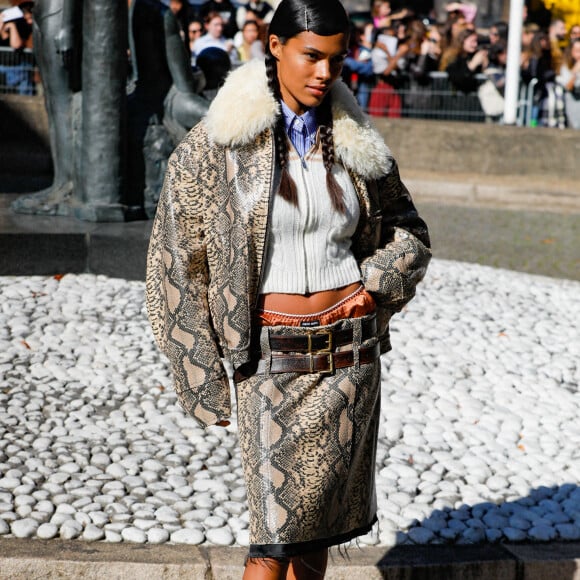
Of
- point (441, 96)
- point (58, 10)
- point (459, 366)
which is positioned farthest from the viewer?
point (441, 96)

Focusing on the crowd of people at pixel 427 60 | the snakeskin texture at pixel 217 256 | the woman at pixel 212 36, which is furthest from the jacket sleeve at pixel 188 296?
the crowd of people at pixel 427 60

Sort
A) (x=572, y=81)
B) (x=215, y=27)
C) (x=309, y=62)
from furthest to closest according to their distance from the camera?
(x=572, y=81)
(x=215, y=27)
(x=309, y=62)

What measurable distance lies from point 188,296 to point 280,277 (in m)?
0.25

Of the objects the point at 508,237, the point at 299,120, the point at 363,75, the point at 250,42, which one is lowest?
the point at 508,237

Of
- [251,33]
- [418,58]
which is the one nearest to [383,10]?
[418,58]

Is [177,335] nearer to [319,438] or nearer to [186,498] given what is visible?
[319,438]

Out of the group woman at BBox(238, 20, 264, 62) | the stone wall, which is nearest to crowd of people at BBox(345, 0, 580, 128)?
the stone wall

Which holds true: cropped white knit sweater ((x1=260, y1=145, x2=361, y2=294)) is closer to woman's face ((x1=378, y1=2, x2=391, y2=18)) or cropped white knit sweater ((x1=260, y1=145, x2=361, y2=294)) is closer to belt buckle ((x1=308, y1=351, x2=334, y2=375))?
belt buckle ((x1=308, y1=351, x2=334, y2=375))

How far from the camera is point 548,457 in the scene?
507 cm

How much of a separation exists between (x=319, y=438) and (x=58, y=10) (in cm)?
584

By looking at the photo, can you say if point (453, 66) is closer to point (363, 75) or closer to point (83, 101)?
point (363, 75)

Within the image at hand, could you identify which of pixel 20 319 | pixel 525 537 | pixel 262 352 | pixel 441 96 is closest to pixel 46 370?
pixel 20 319

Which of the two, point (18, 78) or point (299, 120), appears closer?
point (299, 120)

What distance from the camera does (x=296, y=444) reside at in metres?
2.91
